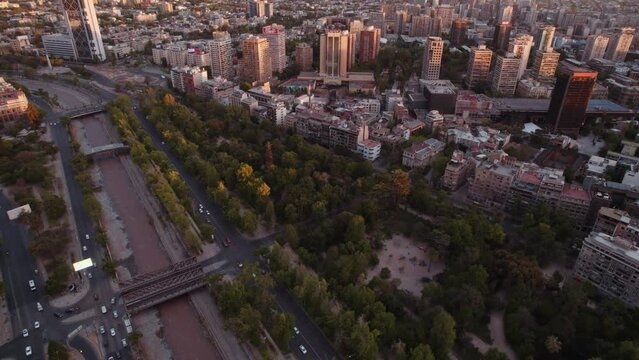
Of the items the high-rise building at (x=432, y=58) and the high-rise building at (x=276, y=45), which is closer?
the high-rise building at (x=432, y=58)

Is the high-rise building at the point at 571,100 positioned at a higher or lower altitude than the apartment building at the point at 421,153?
higher

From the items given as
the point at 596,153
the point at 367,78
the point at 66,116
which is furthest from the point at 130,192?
the point at 596,153

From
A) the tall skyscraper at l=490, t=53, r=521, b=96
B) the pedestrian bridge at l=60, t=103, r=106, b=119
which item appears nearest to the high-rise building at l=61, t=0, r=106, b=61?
the pedestrian bridge at l=60, t=103, r=106, b=119

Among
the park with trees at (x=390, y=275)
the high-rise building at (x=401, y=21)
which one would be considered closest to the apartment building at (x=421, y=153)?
the park with trees at (x=390, y=275)

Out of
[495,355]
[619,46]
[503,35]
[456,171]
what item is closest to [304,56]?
[503,35]

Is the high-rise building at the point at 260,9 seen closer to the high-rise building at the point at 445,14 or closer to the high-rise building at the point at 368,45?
the high-rise building at the point at 445,14

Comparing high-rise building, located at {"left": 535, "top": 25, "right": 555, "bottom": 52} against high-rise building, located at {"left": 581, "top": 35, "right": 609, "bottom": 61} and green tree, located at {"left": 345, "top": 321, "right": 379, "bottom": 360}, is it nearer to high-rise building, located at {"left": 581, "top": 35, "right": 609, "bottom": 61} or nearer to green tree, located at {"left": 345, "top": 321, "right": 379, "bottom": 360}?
high-rise building, located at {"left": 581, "top": 35, "right": 609, "bottom": 61}

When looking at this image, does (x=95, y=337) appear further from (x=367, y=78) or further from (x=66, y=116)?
(x=367, y=78)
